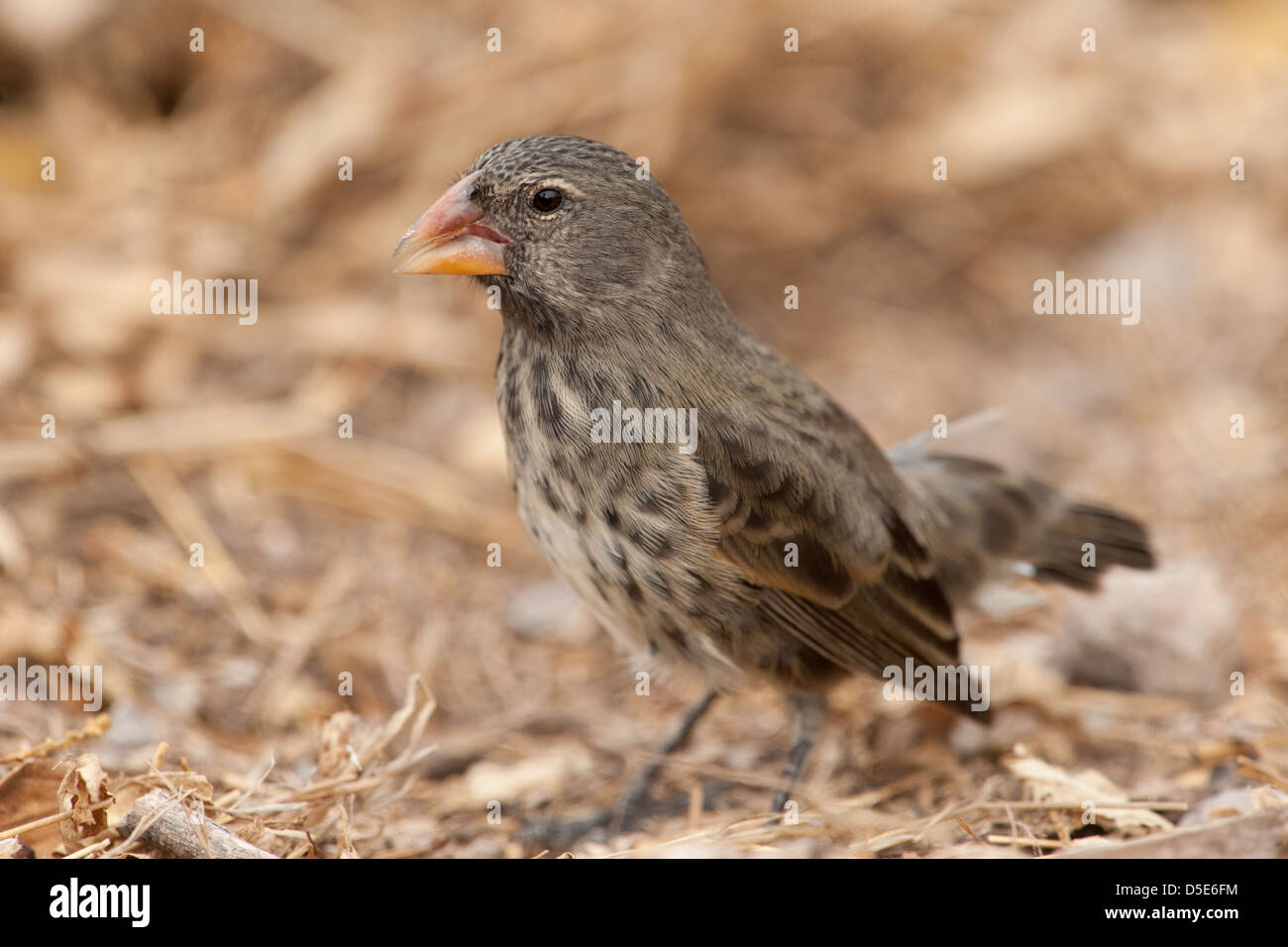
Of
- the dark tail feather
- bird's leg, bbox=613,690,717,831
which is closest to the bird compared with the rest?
bird's leg, bbox=613,690,717,831

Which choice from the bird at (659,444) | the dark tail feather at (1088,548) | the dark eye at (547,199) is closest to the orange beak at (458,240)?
the bird at (659,444)

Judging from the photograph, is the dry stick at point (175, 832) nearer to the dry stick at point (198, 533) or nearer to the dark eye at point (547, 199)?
the dry stick at point (198, 533)

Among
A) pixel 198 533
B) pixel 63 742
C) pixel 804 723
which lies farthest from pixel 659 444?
pixel 198 533

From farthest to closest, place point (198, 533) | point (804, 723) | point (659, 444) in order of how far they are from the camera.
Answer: point (198, 533)
point (804, 723)
point (659, 444)

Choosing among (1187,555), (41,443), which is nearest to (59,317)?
(41,443)

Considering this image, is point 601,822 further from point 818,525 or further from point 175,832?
point 175,832
